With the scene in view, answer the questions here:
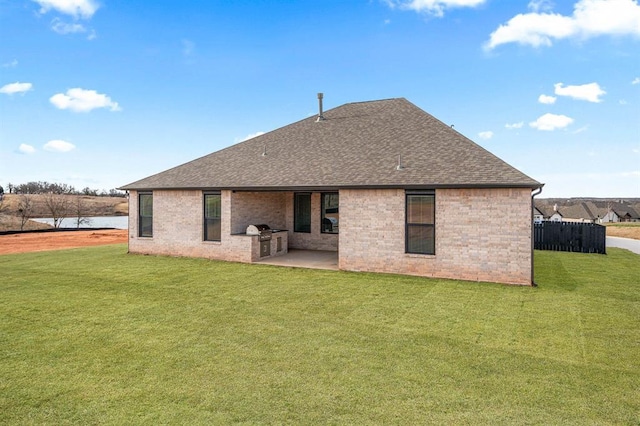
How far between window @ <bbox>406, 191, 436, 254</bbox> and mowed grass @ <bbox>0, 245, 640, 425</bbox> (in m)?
1.17

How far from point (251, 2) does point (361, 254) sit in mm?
13143

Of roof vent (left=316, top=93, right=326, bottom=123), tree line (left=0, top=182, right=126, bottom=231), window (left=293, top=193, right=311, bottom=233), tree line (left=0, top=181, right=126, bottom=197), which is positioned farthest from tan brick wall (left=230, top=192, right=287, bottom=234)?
tree line (left=0, top=181, right=126, bottom=197)

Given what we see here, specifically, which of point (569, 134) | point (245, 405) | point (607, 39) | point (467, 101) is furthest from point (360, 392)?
point (569, 134)

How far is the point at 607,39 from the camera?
44.0 feet

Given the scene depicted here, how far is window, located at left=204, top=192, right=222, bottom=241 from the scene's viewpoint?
1229 centimetres

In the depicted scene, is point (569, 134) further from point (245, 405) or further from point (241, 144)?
point (245, 405)

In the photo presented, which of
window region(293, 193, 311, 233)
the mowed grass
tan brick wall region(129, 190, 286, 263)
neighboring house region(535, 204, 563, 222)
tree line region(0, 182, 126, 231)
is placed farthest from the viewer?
neighboring house region(535, 204, 563, 222)

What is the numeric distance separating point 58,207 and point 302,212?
32.8 meters

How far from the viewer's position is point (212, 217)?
487 inches

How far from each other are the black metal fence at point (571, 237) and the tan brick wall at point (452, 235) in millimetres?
8615

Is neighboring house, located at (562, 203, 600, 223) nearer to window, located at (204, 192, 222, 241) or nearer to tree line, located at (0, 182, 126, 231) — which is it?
window, located at (204, 192, 222, 241)

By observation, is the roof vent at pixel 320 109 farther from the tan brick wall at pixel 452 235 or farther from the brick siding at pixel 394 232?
the tan brick wall at pixel 452 235

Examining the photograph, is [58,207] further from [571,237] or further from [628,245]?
[628,245]

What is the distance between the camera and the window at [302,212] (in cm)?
1423
